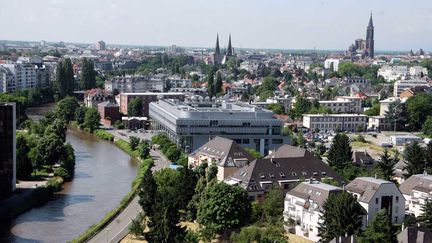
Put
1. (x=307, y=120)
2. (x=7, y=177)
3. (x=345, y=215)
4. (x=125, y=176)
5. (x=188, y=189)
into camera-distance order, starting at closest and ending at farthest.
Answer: (x=345, y=215) → (x=188, y=189) → (x=7, y=177) → (x=125, y=176) → (x=307, y=120)

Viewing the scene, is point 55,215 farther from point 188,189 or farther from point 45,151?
point 45,151

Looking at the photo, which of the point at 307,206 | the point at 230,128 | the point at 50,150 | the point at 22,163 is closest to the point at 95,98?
the point at 230,128

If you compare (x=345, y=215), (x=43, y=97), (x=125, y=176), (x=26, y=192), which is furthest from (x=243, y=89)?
(x=345, y=215)

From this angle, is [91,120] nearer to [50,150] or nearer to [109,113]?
[109,113]

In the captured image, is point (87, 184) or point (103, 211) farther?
point (87, 184)

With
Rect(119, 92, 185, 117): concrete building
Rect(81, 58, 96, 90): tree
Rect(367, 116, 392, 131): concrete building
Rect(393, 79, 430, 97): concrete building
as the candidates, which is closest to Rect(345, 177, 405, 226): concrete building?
Rect(367, 116, 392, 131): concrete building

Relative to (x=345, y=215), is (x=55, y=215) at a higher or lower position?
lower
